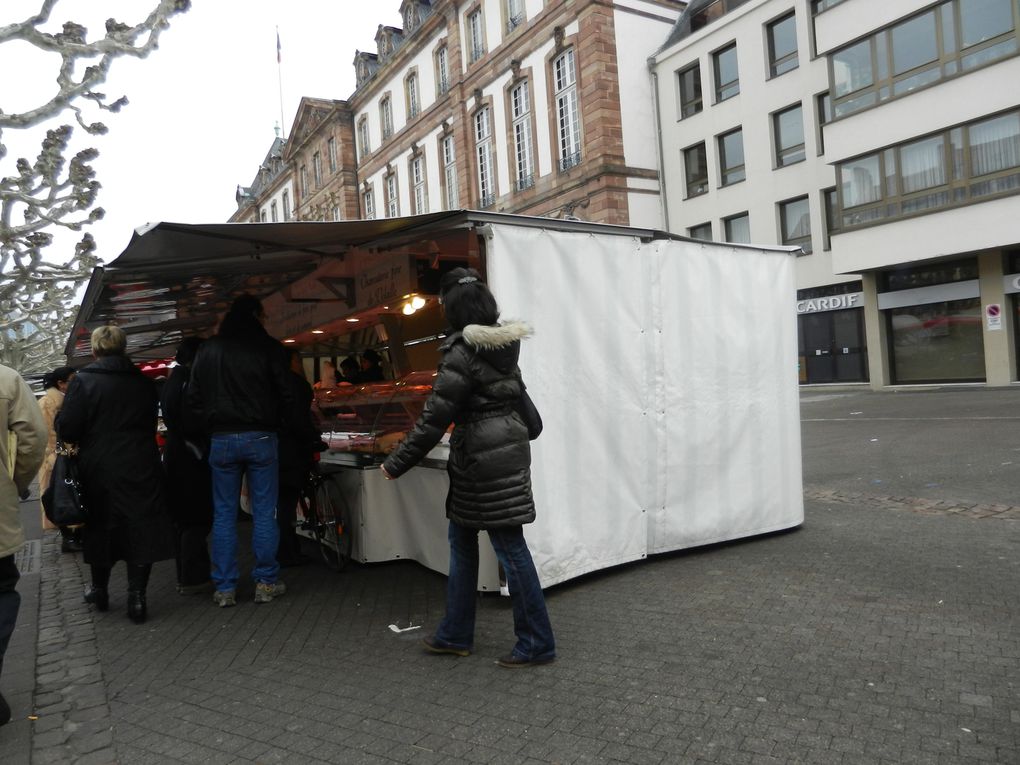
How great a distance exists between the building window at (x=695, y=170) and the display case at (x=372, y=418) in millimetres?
23790

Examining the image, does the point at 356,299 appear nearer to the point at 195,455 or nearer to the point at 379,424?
the point at 379,424

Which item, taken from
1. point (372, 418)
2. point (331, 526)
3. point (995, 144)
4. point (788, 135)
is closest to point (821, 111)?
point (788, 135)

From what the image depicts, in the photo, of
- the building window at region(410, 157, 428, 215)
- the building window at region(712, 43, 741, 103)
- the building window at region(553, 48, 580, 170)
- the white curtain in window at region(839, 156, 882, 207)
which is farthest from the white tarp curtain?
the building window at region(410, 157, 428, 215)

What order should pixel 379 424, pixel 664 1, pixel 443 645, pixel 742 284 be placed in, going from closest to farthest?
pixel 443 645 < pixel 742 284 < pixel 379 424 < pixel 664 1

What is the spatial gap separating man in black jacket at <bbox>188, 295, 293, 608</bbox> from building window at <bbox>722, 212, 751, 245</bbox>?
24473 mm

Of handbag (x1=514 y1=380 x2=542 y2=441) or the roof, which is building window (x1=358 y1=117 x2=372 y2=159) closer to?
the roof

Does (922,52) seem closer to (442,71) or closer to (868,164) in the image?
(868,164)

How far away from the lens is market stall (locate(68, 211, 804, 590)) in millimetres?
4992

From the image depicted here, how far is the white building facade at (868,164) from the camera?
2028 cm

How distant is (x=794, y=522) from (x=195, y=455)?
438 cm

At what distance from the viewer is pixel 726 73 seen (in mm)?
27969

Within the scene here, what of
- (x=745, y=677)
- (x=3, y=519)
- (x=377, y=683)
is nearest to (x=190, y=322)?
(x=3, y=519)

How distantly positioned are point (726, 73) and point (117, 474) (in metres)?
27.2

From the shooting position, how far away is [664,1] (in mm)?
30516
